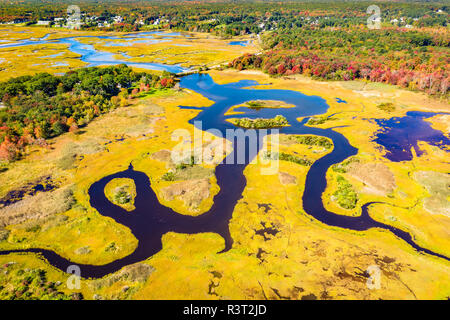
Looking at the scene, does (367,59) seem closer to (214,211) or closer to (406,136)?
(406,136)

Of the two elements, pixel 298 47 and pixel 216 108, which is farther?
pixel 298 47

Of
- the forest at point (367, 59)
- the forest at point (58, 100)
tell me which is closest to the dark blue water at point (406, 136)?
the forest at point (367, 59)

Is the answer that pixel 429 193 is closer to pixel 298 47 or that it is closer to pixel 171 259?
pixel 171 259

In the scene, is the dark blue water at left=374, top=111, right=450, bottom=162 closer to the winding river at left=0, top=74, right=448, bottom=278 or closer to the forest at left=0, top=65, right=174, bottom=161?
the winding river at left=0, top=74, right=448, bottom=278

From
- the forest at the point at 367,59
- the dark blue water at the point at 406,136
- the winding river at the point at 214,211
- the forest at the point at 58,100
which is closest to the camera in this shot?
the winding river at the point at 214,211

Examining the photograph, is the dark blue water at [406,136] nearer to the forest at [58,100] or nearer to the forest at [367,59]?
the forest at [367,59]

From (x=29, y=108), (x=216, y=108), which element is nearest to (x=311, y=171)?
(x=216, y=108)

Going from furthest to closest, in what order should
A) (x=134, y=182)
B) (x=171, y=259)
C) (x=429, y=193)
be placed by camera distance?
(x=134, y=182), (x=429, y=193), (x=171, y=259)
